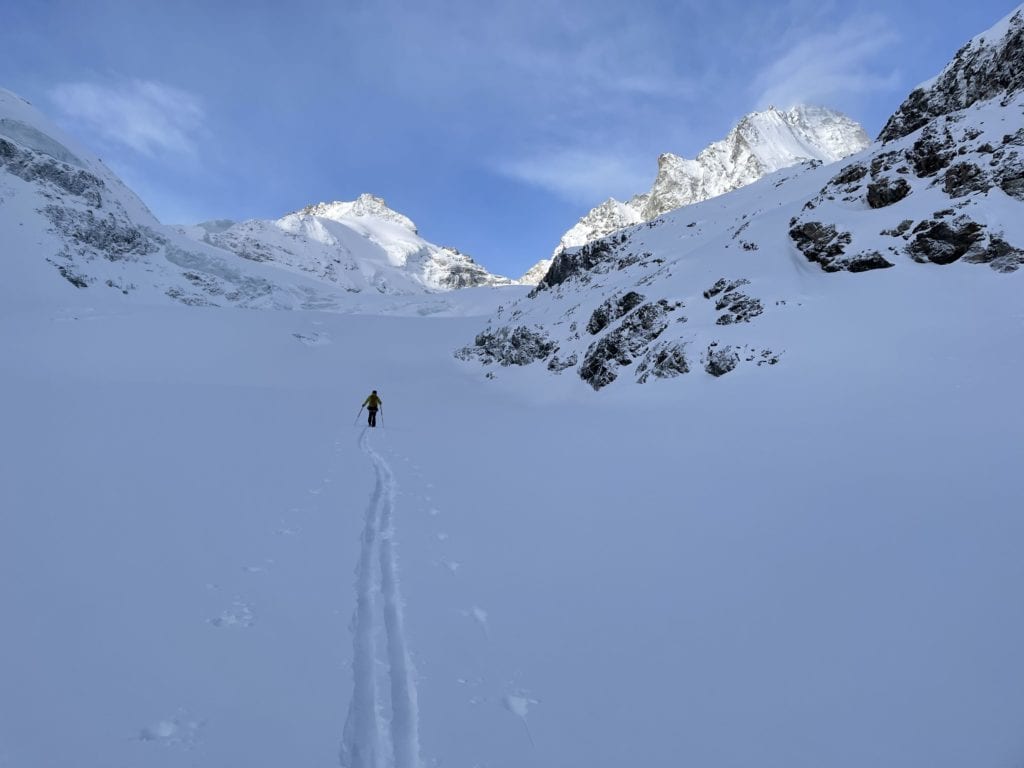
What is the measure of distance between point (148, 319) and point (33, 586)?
39662 mm

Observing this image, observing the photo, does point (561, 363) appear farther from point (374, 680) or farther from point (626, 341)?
point (374, 680)

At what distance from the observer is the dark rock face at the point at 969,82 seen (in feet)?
70.5

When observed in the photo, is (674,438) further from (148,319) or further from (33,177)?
(33,177)

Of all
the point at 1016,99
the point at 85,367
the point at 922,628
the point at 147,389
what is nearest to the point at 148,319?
the point at 85,367

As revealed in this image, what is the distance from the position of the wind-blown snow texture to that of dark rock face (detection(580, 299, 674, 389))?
4.27 meters

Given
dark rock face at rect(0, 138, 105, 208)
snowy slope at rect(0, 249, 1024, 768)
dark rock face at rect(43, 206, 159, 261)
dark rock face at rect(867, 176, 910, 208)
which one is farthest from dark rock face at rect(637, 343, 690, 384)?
dark rock face at rect(0, 138, 105, 208)

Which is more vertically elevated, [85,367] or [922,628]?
[85,367]

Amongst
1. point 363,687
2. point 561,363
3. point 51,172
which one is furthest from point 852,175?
point 51,172

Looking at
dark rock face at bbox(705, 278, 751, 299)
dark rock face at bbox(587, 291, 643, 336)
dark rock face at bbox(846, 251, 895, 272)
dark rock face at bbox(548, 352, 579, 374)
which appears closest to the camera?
dark rock face at bbox(846, 251, 895, 272)

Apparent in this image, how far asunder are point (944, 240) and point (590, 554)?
59.7 ft

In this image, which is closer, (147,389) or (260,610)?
(260,610)

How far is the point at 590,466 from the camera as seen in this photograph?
12430 millimetres

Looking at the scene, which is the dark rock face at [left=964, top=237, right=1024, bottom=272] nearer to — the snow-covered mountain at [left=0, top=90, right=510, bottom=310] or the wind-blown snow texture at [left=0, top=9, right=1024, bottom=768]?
the wind-blown snow texture at [left=0, top=9, right=1024, bottom=768]

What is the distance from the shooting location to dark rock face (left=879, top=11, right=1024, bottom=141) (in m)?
21.5
